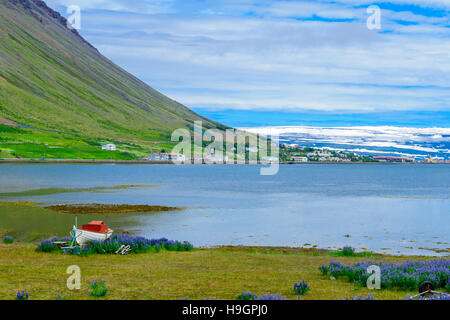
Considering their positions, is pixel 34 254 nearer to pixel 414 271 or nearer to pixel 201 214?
pixel 414 271

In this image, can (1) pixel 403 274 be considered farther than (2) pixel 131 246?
No

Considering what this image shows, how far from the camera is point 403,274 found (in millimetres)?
19016

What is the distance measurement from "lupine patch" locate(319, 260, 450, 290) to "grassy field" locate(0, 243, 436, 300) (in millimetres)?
671

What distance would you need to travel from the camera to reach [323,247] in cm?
4425

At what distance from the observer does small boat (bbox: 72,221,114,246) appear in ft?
96.9

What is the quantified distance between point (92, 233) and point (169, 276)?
1070 centimetres

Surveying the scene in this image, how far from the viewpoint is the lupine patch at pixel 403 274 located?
18.6 m

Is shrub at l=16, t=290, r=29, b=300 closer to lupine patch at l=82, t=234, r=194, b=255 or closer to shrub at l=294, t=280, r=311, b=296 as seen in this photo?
shrub at l=294, t=280, r=311, b=296

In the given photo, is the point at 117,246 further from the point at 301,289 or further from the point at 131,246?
the point at 301,289

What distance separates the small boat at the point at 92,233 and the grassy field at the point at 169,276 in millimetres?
2309

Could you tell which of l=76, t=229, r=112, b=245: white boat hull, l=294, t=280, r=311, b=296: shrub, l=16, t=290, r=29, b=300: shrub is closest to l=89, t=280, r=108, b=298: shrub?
l=16, t=290, r=29, b=300: shrub

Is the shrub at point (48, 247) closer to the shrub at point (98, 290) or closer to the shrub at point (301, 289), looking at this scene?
the shrub at point (98, 290)

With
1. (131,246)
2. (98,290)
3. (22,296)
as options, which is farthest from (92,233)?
(22,296)
